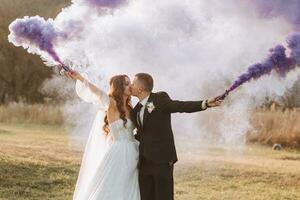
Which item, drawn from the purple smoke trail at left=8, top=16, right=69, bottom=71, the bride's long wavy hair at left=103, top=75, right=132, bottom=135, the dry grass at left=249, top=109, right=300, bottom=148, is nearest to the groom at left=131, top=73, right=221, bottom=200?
the bride's long wavy hair at left=103, top=75, right=132, bottom=135

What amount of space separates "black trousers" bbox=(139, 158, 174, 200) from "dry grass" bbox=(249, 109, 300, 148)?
210 inches

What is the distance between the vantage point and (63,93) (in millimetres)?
13758

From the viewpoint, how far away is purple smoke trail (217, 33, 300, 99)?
636cm

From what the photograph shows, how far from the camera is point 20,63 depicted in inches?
602

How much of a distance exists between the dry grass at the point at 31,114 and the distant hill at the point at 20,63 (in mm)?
796

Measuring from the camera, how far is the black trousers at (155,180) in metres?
6.27

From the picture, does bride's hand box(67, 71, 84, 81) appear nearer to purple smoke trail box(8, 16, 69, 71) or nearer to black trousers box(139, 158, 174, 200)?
purple smoke trail box(8, 16, 69, 71)

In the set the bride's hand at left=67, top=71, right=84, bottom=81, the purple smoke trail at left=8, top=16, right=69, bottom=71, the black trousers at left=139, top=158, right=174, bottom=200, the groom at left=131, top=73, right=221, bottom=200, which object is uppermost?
the purple smoke trail at left=8, top=16, right=69, bottom=71

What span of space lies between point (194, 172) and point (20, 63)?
20.1 feet

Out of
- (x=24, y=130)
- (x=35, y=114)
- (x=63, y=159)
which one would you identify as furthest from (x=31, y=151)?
(x=35, y=114)

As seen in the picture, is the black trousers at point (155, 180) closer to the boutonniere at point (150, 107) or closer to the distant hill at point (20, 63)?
the boutonniere at point (150, 107)

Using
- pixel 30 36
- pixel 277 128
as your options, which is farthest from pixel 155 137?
pixel 277 128

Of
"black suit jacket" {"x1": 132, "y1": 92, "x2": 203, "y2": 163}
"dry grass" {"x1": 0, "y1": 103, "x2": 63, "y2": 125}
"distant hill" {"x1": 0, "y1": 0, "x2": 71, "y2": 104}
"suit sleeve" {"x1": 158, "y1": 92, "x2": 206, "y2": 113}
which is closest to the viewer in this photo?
"suit sleeve" {"x1": 158, "y1": 92, "x2": 206, "y2": 113}

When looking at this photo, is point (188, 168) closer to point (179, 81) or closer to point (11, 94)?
point (179, 81)
